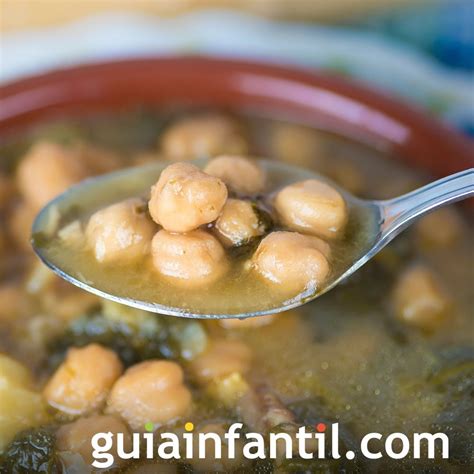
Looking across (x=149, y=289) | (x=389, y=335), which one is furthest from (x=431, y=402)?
(x=149, y=289)

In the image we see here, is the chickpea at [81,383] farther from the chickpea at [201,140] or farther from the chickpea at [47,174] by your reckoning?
the chickpea at [201,140]

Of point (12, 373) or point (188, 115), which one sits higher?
point (188, 115)

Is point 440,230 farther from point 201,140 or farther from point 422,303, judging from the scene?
point 201,140

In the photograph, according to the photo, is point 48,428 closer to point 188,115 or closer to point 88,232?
point 88,232

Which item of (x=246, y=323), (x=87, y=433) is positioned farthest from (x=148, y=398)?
(x=246, y=323)

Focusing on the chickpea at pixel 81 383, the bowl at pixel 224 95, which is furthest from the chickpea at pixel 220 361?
the bowl at pixel 224 95

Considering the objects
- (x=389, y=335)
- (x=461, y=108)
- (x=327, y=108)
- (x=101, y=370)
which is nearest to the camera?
(x=101, y=370)

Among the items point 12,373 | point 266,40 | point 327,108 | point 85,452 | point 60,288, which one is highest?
point 266,40
